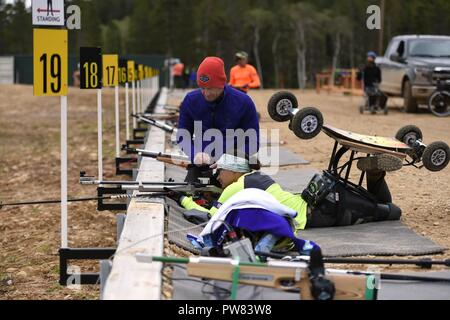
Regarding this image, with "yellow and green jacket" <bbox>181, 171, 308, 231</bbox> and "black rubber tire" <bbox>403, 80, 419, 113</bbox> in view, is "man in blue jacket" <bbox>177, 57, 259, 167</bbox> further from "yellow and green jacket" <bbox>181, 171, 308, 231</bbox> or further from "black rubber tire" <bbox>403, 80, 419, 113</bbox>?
"black rubber tire" <bbox>403, 80, 419, 113</bbox>

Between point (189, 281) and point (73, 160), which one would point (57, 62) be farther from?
point (73, 160)

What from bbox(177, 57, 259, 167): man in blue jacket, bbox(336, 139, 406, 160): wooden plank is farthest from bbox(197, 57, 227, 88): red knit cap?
bbox(336, 139, 406, 160): wooden plank

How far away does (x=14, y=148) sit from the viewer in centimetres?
2052

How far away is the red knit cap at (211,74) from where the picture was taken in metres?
8.64

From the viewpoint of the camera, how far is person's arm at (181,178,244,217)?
24.1ft

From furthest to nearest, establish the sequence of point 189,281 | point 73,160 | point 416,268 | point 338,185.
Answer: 1. point 73,160
2. point 338,185
3. point 416,268
4. point 189,281

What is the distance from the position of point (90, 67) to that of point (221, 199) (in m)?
3.46

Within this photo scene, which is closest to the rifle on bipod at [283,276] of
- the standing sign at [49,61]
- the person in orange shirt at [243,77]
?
the standing sign at [49,61]

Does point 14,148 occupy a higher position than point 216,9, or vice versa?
point 216,9

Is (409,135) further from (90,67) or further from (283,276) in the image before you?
(283,276)

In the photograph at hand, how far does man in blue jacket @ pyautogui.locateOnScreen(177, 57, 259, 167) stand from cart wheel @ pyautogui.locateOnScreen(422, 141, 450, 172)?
179cm

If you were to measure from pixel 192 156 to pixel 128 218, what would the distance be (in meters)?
2.06

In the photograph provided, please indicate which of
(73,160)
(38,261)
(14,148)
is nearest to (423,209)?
(38,261)

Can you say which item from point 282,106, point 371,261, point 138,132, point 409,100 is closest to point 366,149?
point 282,106
